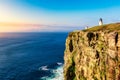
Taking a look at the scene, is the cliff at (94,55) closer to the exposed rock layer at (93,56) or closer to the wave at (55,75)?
the exposed rock layer at (93,56)

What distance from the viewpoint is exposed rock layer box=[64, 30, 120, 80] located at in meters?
51.8

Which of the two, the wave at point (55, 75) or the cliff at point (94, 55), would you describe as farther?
the wave at point (55, 75)

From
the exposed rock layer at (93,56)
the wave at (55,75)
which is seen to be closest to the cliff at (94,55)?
the exposed rock layer at (93,56)

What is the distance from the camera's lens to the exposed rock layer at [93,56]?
170ft

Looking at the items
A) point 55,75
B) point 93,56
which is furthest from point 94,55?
point 55,75

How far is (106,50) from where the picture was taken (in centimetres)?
5534

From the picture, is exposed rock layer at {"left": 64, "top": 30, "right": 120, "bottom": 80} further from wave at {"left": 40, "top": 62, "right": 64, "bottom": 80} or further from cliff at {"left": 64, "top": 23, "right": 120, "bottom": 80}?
wave at {"left": 40, "top": 62, "right": 64, "bottom": 80}

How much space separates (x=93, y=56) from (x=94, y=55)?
2.51 ft

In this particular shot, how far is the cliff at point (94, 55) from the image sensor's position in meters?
51.9

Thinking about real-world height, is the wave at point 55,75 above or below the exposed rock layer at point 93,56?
below

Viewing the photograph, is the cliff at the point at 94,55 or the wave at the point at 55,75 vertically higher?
the cliff at the point at 94,55

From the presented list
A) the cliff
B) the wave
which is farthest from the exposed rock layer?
the wave

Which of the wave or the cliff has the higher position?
the cliff

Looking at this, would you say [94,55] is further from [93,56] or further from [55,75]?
[55,75]
